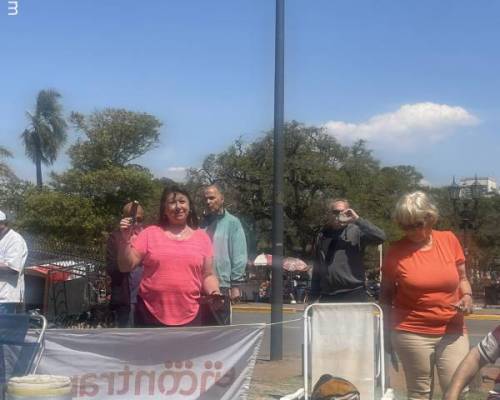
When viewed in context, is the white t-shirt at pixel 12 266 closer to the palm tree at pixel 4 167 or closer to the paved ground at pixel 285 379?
the paved ground at pixel 285 379

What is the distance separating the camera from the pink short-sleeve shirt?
545cm

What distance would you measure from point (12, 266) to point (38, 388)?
250 centimetres

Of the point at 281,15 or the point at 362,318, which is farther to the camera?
the point at 281,15

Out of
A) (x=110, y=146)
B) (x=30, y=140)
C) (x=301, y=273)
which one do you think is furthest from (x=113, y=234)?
Answer: (x=30, y=140)

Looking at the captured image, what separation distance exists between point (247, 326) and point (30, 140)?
52.6m

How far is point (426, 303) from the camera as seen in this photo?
16.3 ft

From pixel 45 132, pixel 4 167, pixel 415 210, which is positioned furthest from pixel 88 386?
pixel 45 132

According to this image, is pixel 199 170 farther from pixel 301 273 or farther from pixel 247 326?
pixel 247 326

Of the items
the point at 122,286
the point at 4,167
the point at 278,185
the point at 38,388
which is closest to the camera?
the point at 38,388

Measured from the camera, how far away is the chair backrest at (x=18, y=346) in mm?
5191

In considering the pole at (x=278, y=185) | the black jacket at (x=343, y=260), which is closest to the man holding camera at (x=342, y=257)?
the black jacket at (x=343, y=260)

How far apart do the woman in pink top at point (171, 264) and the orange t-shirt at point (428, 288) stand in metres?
1.44

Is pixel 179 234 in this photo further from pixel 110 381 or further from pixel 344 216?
pixel 344 216

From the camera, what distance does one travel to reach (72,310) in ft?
59.6
